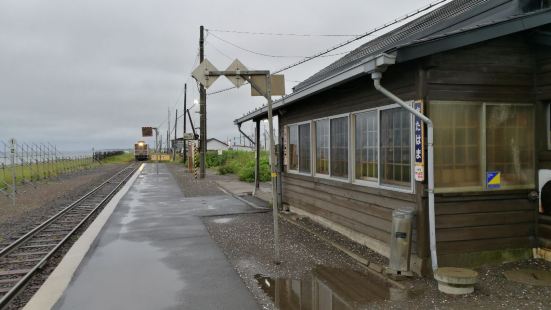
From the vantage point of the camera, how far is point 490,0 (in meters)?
7.14

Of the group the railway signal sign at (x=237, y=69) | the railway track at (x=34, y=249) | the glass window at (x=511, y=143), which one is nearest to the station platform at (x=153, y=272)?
the railway track at (x=34, y=249)

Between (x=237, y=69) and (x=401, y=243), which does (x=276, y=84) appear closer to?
(x=237, y=69)

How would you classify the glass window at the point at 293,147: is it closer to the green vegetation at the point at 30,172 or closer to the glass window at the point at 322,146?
the glass window at the point at 322,146

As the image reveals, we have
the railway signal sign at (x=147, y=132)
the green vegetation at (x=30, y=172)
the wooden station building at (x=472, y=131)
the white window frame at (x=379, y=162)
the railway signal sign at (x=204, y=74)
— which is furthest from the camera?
the railway signal sign at (x=147, y=132)

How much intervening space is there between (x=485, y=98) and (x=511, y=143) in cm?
82

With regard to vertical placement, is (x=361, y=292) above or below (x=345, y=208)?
below

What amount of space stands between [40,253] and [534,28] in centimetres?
937

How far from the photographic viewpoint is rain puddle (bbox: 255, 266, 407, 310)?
207 inches

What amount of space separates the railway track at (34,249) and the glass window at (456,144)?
620 cm

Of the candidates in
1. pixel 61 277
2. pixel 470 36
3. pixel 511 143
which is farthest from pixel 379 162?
pixel 61 277

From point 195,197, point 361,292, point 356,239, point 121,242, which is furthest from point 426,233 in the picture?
point 195,197

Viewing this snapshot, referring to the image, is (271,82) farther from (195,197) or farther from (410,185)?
(195,197)

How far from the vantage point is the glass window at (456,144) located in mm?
5988

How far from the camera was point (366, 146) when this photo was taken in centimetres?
761
